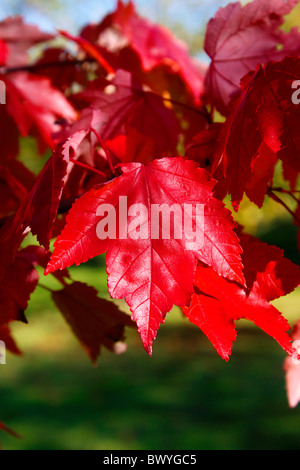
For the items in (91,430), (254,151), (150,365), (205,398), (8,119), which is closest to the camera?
(254,151)

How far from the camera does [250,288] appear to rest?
2.05ft

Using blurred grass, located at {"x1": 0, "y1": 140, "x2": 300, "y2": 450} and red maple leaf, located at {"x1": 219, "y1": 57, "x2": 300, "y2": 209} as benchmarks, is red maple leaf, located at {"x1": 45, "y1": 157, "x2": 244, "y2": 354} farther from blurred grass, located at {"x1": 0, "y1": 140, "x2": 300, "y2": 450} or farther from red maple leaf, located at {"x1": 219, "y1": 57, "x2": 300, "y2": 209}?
blurred grass, located at {"x1": 0, "y1": 140, "x2": 300, "y2": 450}

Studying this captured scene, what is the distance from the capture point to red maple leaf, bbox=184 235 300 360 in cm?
59

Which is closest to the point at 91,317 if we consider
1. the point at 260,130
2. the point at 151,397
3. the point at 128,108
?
the point at 128,108

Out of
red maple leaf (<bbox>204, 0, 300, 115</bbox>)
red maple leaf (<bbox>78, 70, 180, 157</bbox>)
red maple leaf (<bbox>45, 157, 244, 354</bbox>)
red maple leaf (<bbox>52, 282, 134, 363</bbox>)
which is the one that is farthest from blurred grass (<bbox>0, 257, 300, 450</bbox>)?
red maple leaf (<bbox>45, 157, 244, 354</bbox>)

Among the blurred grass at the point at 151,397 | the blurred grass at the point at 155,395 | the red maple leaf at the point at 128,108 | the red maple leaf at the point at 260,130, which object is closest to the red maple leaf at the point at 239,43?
the red maple leaf at the point at 128,108

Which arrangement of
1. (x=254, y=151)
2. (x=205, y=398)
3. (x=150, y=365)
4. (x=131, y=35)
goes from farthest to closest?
(x=150, y=365), (x=205, y=398), (x=131, y=35), (x=254, y=151)

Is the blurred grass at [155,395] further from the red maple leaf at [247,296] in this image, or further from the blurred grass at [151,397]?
the red maple leaf at [247,296]

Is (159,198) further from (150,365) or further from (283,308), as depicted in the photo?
(283,308)

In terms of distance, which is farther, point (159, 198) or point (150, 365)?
point (150, 365)

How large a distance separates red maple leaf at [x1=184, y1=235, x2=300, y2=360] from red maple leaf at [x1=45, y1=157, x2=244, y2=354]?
0.06 m
